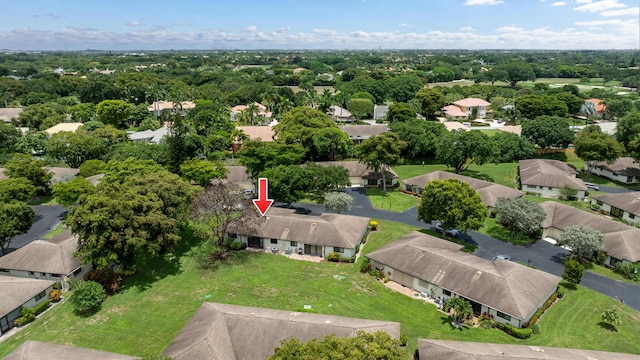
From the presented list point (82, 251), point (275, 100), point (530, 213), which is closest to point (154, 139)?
point (275, 100)

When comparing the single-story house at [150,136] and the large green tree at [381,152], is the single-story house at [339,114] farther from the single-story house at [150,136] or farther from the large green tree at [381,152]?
the large green tree at [381,152]

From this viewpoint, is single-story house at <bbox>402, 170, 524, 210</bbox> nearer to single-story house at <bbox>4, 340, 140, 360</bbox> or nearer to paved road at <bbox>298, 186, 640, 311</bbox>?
paved road at <bbox>298, 186, 640, 311</bbox>

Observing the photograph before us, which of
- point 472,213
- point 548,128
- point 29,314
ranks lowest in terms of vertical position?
point 29,314

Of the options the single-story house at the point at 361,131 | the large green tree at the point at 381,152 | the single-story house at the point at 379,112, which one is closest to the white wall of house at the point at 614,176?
the large green tree at the point at 381,152

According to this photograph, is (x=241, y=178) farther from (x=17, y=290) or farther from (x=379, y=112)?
(x=379, y=112)

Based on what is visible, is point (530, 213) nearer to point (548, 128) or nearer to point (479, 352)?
point (479, 352)
